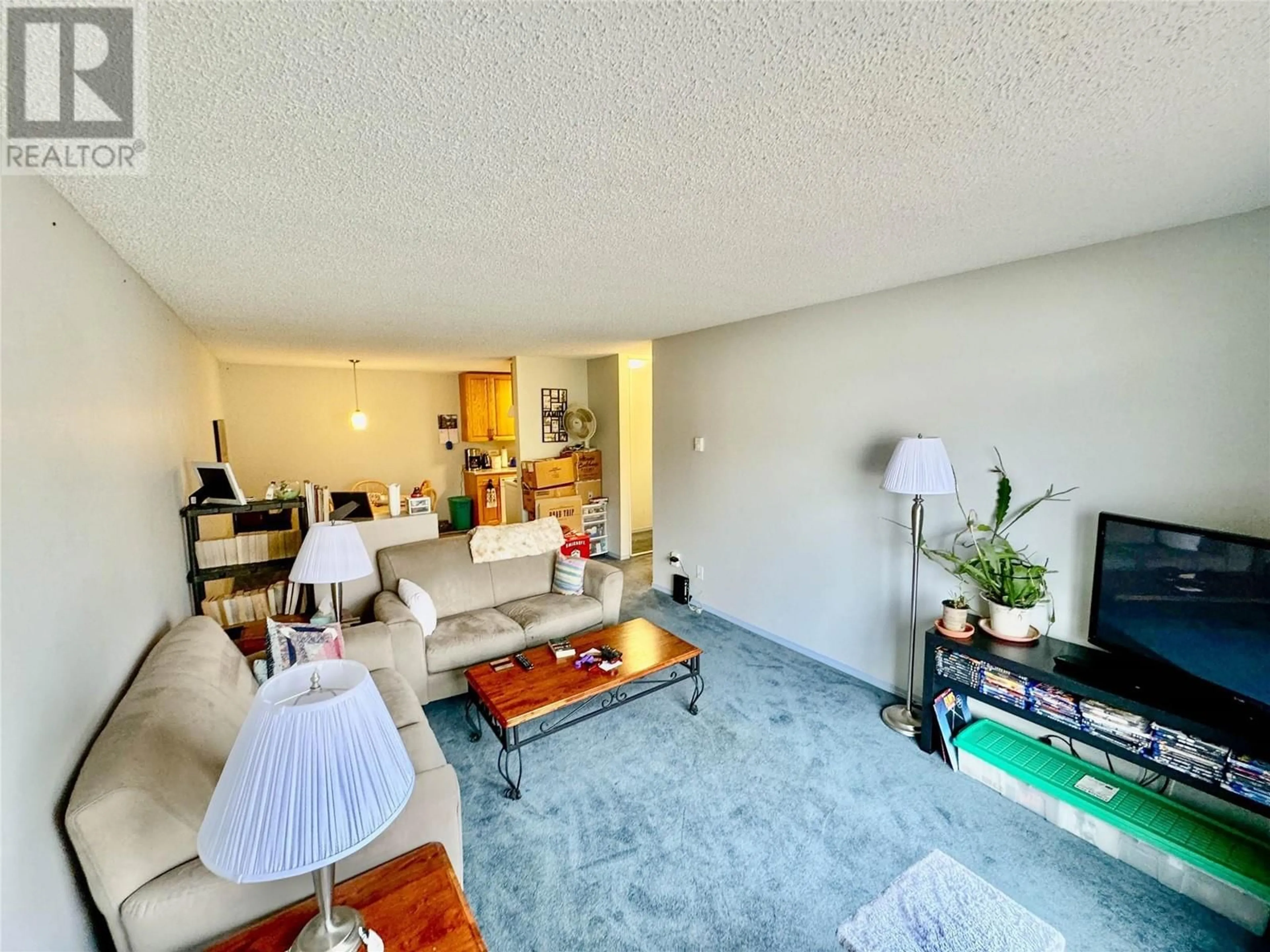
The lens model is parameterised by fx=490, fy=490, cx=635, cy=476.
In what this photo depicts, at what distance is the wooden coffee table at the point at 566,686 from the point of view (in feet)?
7.41

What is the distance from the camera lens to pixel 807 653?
11.1ft

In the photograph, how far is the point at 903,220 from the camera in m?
1.75

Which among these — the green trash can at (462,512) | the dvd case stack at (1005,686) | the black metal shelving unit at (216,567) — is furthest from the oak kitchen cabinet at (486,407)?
the dvd case stack at (1005,686)

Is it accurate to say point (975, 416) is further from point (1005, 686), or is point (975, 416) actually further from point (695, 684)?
point (695, 684)

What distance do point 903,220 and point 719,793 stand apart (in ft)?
8.03

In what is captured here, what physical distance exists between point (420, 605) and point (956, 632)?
2.88 meters

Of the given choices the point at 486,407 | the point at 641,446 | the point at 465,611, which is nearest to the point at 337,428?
the point at 486,407

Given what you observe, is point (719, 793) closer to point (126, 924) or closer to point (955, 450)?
point (126, 924)

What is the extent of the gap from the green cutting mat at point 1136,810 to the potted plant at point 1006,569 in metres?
0.51

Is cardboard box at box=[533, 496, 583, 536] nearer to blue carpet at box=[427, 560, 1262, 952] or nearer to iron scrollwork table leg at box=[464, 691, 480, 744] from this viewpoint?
iron scrollwork table leg at box=[464, 691, 480, 744]

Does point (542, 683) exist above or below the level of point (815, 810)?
above

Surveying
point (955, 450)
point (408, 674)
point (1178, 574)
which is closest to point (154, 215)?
point (408, 674)

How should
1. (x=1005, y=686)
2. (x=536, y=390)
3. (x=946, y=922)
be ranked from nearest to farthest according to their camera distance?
1. (x=946, y=922)
2. (x=1005, y=686)
3. (x=536, y=390)

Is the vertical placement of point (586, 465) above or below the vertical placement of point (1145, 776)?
above
